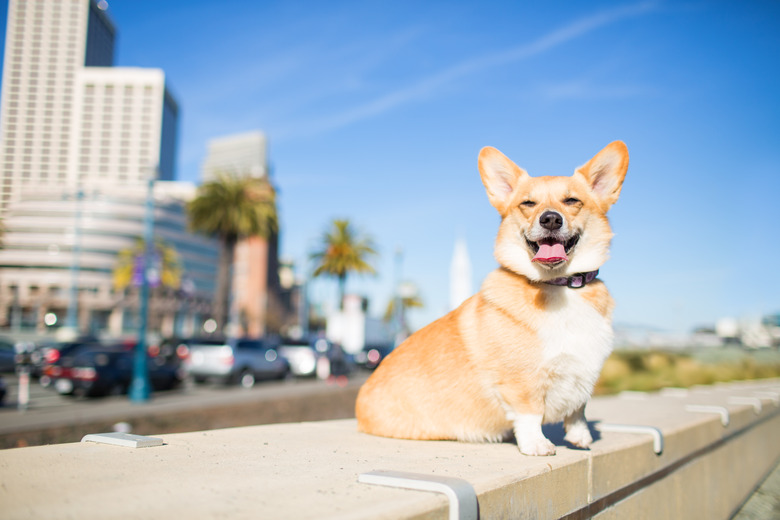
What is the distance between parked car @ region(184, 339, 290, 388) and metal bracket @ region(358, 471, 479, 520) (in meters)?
22.9

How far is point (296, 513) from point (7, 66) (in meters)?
12.5

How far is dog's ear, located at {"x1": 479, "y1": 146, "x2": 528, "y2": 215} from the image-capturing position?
3391 mm

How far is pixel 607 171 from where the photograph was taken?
10.7ft

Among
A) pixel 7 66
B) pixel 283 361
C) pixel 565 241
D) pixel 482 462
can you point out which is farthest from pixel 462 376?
pixel 283 361

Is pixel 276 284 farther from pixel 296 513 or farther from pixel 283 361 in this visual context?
pixel 296 513

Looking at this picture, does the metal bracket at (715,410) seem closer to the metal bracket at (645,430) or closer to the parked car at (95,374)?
the metal bracket at (645,430)

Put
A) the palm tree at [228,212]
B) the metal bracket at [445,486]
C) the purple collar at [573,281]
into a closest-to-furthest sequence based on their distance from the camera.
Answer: the metal bracket at [445,486] < the purple collar at [573,281] < the palm tree at [228,212]

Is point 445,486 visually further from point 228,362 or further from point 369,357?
point 369,357

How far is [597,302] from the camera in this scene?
10.0 ft

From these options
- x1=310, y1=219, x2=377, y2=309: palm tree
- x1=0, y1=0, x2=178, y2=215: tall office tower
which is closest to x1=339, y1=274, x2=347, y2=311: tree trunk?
x1=310, y1=219, x2=377, y2=309: palm tree

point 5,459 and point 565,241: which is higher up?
point 565,241

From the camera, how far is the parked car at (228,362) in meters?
23.8

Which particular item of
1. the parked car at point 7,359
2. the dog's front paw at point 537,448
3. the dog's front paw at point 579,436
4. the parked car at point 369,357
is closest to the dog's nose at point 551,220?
the dog's front paw at point 537,448

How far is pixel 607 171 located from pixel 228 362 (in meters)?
22.6
